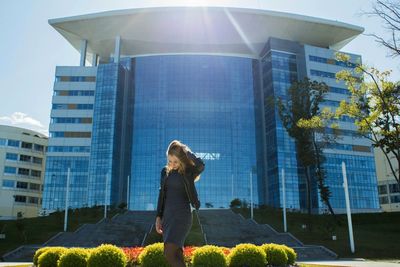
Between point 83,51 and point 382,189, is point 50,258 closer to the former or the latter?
point 83,51

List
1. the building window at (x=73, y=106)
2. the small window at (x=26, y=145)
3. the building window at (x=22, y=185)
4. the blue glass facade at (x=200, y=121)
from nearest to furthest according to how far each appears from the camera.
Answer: the blue glass facade at (x=200, y=121) < the building window at (x=73, y=106) < the building window at (x=22, y=185) < the small window at (x=26, y=145)

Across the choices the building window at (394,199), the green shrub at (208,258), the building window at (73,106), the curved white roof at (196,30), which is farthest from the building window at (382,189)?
the green shrub at (208,258)

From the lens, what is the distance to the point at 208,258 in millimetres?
10070

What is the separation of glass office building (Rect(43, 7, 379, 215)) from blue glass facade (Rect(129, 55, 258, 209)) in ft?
0.67

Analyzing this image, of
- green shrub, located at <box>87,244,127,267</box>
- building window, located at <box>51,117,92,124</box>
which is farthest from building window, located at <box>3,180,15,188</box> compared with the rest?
green shrub, located at <box>87,244,127,267</box>

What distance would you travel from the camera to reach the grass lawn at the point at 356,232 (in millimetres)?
24019

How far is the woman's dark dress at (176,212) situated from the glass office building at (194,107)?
2625 inches

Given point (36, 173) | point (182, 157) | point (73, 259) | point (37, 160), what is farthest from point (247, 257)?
point (37, 160)

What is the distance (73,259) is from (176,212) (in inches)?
252

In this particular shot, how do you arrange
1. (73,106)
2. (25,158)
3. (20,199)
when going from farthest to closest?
(25,158) → (20,199) → (73,106)

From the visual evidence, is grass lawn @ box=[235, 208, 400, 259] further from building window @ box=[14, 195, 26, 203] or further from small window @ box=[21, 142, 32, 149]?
small window @ box=[21, 142, 32, 149]

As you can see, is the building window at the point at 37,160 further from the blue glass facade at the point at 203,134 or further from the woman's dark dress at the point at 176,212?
the woman's dark dress at the point at 176,212

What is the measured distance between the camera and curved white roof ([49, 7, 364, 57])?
7394cm

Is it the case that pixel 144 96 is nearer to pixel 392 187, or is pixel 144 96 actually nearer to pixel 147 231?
pixel 147 231
